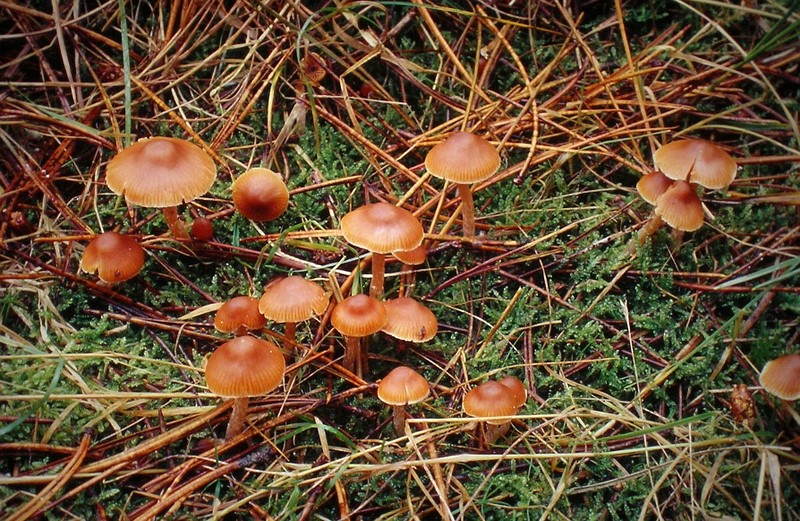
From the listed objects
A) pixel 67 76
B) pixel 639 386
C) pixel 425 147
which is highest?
pixel 67 76

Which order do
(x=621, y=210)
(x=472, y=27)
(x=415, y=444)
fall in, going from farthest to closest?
(x=472, y=27)
(x=621, y=210)
(x=415, y=444)

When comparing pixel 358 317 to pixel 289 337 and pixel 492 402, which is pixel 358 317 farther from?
pixel 492 402

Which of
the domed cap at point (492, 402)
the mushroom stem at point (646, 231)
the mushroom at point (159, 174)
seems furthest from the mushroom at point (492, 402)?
the mushroom at point (159, 174)

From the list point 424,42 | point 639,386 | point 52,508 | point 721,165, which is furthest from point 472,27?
point 52,508

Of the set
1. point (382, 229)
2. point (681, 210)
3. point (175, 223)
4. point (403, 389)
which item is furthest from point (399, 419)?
point (681, 210)

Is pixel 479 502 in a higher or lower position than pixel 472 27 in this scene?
lower

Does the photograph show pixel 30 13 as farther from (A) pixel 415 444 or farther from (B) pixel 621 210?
(B) pixel 621 210

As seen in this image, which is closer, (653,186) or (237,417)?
(237,417)
